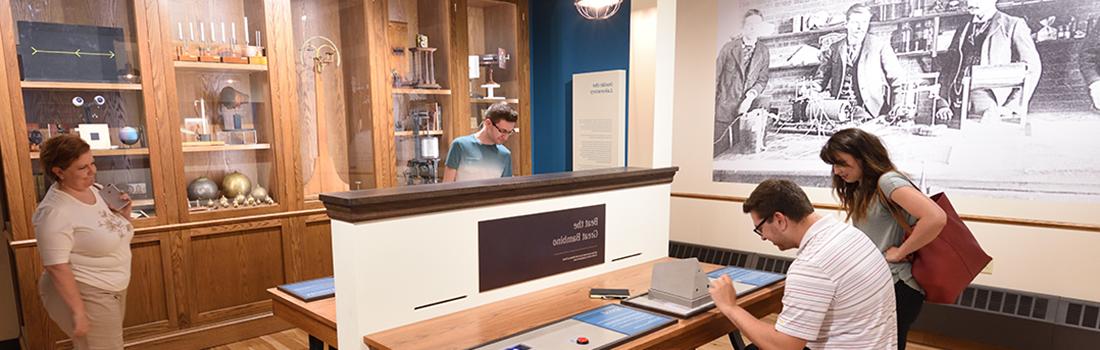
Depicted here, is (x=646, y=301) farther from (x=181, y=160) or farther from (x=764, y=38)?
(x=181, y=160)

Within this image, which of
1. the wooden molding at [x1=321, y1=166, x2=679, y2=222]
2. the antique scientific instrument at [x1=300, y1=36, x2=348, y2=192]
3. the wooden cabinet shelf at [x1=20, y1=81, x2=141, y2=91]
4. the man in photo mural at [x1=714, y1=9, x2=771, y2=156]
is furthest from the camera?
the antique scientific instrument at [x1=300, y1=36, x2=348, y2=192]

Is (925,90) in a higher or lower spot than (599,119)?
higher

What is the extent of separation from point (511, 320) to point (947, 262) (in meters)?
1.58

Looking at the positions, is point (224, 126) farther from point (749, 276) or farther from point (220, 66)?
point (749, 276)

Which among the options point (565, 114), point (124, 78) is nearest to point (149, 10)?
point (124, 78)

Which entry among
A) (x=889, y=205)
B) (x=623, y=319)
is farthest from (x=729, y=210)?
(x=623, y=319)

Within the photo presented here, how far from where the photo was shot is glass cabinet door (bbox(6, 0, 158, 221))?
9.88ft

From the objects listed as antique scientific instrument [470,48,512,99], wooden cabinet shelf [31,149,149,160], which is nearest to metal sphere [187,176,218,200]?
wooden cabinet shelf [31,149,149,160]

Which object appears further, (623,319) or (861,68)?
(861,68)

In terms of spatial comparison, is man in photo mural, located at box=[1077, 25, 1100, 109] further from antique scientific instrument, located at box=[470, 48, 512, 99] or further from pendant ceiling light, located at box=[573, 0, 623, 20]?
antique scientific instrument, located at box=[470, 48, 512, 99]

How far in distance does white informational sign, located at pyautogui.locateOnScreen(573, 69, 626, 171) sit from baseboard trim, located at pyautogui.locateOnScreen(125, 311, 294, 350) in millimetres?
2525

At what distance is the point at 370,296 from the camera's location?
1.73m

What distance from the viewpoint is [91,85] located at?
10.4 ft

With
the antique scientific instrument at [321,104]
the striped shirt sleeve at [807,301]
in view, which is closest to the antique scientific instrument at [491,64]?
the antique scientific instrument at [321,104]
